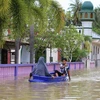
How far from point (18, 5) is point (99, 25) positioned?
77.1 m

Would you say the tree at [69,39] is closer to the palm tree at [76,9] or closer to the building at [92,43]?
the building at [92,43]

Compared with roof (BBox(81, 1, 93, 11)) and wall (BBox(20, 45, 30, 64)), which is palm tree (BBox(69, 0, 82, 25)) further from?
wall (BBox(20, 45, 30, 64))

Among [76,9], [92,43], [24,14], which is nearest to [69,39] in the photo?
[24,14]

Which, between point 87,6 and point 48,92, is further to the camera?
point 87,6

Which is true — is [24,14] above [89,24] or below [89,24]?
below

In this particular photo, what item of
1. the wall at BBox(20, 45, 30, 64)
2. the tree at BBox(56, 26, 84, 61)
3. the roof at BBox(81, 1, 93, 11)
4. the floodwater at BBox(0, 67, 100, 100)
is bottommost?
the floodwater at BBox(0, 67, 100, 100)

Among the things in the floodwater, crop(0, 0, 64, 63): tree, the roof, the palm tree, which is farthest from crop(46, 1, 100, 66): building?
the floodwater

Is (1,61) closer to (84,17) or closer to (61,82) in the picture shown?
(61,82)

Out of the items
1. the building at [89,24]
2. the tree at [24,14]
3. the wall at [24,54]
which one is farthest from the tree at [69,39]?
the building at [89,24]

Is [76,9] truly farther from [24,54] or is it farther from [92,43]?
[24,54]

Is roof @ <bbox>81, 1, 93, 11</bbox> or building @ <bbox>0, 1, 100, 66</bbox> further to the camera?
roof @ <bbox>81, 1, 93, 11</bbox>

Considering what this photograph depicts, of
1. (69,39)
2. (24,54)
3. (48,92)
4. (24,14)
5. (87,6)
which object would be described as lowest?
(48,92)

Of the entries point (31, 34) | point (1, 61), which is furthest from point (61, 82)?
point (1, 61)

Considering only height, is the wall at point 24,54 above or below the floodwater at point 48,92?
above
